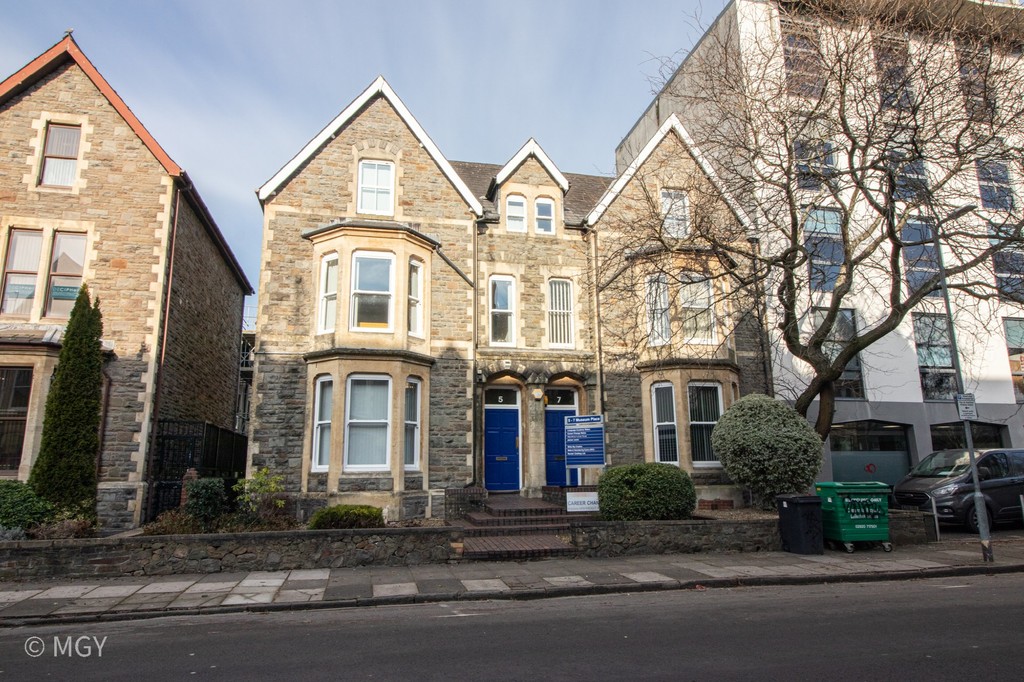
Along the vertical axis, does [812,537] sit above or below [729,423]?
below

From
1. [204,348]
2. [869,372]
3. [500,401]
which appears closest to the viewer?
[500,401]

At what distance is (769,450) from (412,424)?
8398 millimetres

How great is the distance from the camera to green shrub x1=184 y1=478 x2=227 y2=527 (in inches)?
480

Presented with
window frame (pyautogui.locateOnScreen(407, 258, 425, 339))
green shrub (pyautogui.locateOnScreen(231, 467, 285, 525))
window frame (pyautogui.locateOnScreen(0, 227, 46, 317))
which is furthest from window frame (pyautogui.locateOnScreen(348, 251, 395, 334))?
window frame (pyautogui.locateOnScreen(0, 227, 46, 317))

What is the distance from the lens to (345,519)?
11812mm

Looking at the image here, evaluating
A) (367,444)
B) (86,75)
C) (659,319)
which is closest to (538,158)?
(659,319)

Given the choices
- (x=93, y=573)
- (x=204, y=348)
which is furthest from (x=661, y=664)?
(x=204, y=348)

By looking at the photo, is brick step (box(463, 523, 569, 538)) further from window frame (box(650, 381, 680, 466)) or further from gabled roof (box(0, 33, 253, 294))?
gabled roof (box(0, 33, 253, 294))

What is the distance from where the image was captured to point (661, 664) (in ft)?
18.7

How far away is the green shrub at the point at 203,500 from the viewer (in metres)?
12.2

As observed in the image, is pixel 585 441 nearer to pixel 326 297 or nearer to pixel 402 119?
pixel 326 297

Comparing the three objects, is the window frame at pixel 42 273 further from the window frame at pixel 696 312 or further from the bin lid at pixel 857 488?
the bin lid at pixel 857 488

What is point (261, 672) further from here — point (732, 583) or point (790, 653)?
point (732, 583)

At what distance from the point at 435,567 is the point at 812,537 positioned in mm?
7101
